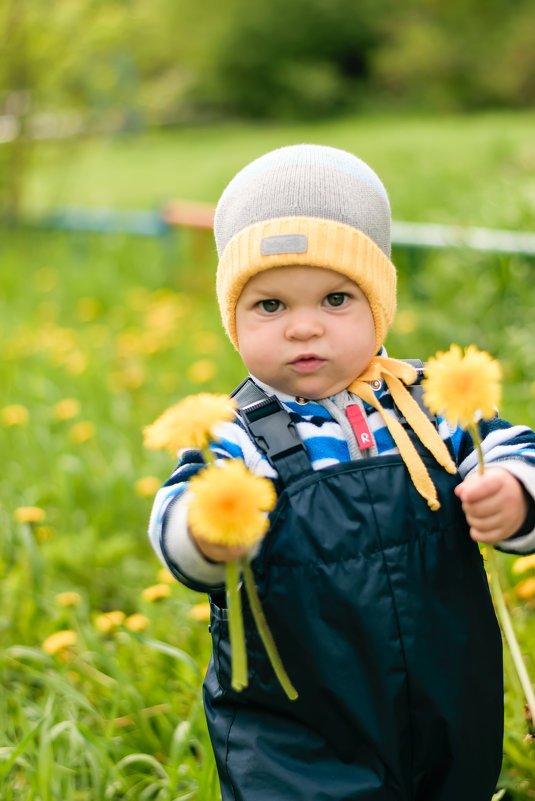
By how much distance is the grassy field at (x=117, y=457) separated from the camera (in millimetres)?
1697

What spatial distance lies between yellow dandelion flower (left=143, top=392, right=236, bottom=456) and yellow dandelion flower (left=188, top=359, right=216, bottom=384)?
7.82 ft

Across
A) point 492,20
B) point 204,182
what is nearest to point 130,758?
point 204,182

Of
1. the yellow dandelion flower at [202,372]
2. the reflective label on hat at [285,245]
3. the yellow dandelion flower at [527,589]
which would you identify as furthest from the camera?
the yellow dandelion flower at [202,372]

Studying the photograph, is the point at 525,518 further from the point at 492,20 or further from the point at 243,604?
the point at 492,20

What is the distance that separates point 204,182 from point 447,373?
33.2 ft

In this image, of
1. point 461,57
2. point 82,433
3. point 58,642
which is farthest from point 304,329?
point 461,57

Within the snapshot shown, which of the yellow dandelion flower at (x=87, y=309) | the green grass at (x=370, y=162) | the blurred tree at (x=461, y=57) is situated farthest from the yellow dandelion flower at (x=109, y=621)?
the blurred tree at (x=461, y=57)

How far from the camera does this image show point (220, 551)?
3.33ft

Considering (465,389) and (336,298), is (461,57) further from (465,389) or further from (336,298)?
(465,389)

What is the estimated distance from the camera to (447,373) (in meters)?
1.03

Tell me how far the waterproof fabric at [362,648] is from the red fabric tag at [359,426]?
0.06 meters

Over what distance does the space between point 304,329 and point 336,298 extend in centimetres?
8

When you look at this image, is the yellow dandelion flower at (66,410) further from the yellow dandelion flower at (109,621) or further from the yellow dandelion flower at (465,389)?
the yellow dandelion flower at (465,389)

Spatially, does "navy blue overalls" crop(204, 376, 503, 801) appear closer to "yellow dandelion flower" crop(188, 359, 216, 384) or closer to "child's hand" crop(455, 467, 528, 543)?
"child's hand" crop(455, 467, 528, 543)
